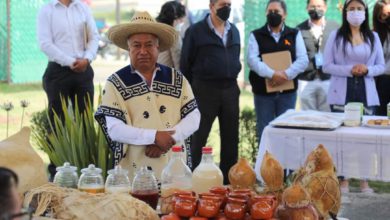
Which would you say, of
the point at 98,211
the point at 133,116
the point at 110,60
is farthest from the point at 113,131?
the point at 110,60

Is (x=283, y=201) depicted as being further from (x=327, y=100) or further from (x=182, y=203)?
(x=327, y=100)

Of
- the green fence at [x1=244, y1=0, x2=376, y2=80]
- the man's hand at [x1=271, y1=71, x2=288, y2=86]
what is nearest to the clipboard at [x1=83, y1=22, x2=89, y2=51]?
the man's hand at [x1=271, y1=71, x2=288, y2=86]

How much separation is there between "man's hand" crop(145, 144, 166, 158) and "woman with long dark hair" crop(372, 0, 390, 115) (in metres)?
3.72

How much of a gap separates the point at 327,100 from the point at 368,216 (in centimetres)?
127

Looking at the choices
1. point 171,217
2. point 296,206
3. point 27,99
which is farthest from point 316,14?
point 27,99

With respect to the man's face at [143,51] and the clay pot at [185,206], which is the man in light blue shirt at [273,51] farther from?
the clay pot at [185,206]

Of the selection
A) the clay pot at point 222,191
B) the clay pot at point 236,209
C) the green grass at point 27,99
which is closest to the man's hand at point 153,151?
the clay pot at point 222,191

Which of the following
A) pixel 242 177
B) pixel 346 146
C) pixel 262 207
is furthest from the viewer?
pixel 346 146

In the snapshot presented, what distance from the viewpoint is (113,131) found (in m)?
4.05

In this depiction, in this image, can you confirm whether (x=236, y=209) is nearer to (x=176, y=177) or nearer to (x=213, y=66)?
(x=176, y=177)

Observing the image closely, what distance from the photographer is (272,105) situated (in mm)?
6938

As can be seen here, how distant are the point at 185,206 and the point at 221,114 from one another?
3.98 meters

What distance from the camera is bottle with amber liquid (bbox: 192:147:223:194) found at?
3.38m

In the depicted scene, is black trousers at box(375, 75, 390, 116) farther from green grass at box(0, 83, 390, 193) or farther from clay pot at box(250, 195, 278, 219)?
clay pot at box(250, 195, 278, 219)
